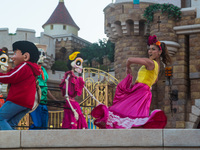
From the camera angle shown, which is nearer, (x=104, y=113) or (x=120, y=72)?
(x=104, y=113)

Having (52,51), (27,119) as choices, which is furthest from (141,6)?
(52,51)

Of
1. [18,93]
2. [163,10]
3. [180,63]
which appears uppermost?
[163,10]

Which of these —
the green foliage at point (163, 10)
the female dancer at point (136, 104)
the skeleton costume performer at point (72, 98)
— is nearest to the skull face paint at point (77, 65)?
the skeleton costume performer at point (72, 98)

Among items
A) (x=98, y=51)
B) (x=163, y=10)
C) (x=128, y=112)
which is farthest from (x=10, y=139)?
(x=98, y=51)

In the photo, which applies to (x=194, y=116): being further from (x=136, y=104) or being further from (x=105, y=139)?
(x=105, y=139)

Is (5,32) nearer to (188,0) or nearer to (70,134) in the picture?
(188,0)

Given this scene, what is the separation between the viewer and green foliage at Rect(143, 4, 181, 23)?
12617 millimetres

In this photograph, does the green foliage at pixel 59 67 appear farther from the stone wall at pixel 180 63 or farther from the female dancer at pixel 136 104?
the female dancer at pixel 136 104

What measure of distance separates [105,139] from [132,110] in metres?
1.81

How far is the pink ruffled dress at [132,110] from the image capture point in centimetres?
518

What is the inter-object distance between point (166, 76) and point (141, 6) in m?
3.16

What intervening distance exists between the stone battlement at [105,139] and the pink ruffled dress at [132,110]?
123 cm

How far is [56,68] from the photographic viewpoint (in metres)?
22.6

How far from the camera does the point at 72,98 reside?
316 inches
